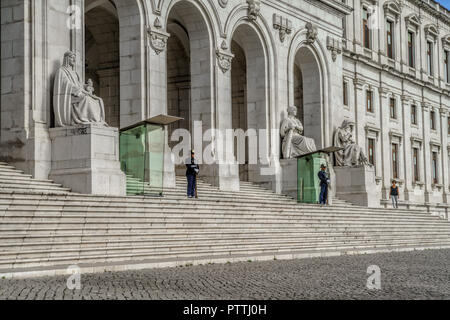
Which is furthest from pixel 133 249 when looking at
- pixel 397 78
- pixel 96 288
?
pixel 397 78

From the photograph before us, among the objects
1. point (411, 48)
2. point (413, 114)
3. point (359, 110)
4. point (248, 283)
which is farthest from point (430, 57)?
point (248, 283)

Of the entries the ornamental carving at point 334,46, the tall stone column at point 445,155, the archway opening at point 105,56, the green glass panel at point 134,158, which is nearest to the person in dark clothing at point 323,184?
the archway opening at point 105,56

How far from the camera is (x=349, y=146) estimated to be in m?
34.8

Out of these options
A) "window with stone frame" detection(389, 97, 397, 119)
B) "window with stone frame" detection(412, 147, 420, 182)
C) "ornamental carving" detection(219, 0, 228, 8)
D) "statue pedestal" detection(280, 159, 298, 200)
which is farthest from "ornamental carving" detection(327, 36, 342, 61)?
"window with stone frame" detection(412, 147, 420, 182)

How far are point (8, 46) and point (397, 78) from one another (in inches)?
1195

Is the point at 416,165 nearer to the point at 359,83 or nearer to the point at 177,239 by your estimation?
the point at 359,83

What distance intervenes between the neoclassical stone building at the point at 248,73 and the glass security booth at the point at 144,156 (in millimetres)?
2039

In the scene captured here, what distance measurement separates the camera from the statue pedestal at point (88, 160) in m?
19.0

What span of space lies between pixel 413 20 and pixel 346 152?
58.1 feet

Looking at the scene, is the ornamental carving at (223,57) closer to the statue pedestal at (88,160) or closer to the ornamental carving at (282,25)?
the ornamental carving at (282,25)

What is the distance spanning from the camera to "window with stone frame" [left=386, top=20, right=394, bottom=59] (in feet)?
151

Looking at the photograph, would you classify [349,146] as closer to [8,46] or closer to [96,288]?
[8,46]

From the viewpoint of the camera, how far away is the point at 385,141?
44.0 meters

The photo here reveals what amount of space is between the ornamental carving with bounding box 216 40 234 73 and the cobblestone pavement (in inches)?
462
